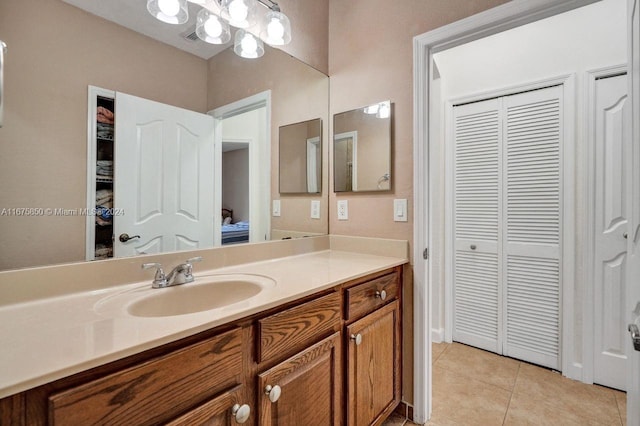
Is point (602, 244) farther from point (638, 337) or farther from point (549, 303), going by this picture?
point (638, 337)

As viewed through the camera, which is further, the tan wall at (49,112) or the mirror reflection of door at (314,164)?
the mirror reflection of door at (314,164)

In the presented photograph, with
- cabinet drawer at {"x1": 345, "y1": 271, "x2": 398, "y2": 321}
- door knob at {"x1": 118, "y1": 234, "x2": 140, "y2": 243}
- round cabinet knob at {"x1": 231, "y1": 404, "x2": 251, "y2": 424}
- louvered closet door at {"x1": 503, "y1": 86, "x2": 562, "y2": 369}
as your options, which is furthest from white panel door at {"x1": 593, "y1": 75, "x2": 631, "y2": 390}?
A: door knob at {"x1": 118, "y1": 234, "x2": 140, "y2": 243}

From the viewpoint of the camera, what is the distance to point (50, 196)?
37.6 inches

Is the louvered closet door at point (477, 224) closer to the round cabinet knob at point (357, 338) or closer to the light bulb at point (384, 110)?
the light bulb at point (384, 110)

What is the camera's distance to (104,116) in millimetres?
1056

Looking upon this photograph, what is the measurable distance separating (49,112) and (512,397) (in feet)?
8.41

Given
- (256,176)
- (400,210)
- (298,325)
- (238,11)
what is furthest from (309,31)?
(298,325)

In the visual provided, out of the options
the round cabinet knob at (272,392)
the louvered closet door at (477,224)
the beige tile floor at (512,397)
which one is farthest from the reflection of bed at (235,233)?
the louvered closet door at (477,224)

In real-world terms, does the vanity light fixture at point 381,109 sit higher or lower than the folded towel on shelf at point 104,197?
higher

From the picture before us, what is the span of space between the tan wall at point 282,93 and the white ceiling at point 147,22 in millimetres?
82

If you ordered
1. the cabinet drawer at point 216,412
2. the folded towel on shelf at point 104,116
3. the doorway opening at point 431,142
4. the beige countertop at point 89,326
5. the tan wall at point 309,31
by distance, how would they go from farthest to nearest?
the tan wall at point 309,31 → the doorway opening at point 431,142 → the folded towel on shelf at point 104,116 → the cabinet drawer at point 216,412 → the beige countertop at point 89,326

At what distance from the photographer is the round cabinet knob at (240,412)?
80 cm

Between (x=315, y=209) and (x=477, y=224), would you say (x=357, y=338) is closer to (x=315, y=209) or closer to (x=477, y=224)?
(x=315, y=209)

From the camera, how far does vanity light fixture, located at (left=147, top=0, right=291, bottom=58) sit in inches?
48.0
